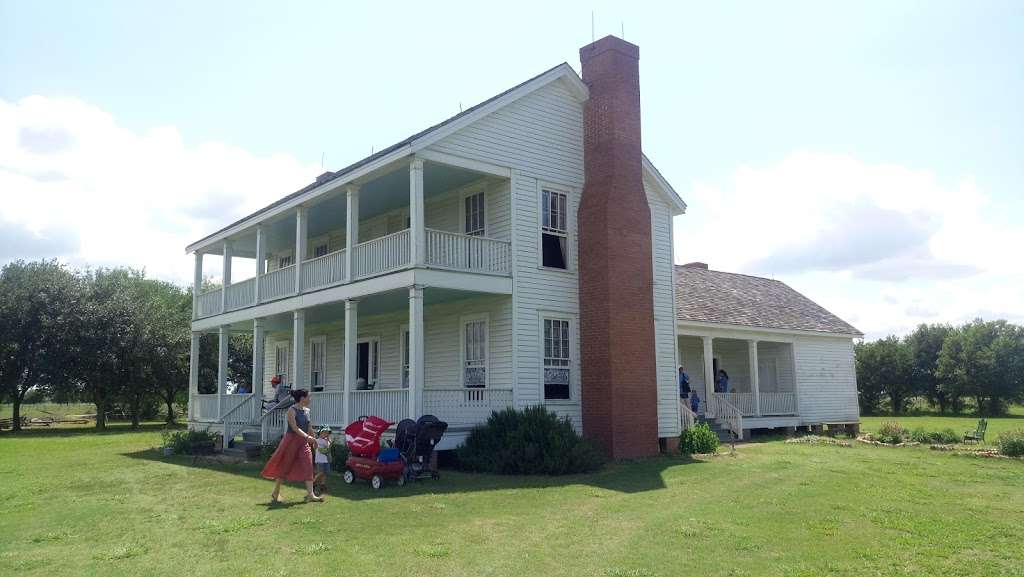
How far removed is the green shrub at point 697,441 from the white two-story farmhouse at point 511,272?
38 centimetres

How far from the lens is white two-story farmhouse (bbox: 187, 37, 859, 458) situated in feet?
56.6

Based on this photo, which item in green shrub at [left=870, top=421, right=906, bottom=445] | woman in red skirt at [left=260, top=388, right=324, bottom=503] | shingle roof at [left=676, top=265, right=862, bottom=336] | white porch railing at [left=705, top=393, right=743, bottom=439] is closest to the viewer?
woman in red skirt at [left=260, top=388, right=324, bottom=503]

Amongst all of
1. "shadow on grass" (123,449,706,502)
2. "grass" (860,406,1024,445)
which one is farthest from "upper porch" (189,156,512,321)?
"grass" (860,406,1024,445)

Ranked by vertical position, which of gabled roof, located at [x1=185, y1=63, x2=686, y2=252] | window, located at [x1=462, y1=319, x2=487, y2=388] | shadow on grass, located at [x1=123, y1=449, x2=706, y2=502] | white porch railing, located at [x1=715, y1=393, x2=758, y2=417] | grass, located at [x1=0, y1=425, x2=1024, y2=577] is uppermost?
gabled roof, located at [x1=185, y1=63, x2=686, y2=252]

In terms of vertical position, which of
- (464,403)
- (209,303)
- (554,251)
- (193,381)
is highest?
(554,251)

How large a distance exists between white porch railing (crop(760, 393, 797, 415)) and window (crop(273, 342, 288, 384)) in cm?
1712

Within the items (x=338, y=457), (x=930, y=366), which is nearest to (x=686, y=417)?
(x=338, y=457)

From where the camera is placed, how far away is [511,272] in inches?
711

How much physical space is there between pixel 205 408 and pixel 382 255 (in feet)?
32.9

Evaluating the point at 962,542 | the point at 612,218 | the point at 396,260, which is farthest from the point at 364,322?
the point at 962,542

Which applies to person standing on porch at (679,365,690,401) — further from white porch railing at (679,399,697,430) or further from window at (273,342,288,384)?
window at (273,342,288,384)

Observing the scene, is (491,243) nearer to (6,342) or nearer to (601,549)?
(601,549)

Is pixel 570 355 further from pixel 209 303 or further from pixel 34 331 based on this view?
pixel 34 331

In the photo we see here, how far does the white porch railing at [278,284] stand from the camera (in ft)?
70.5
